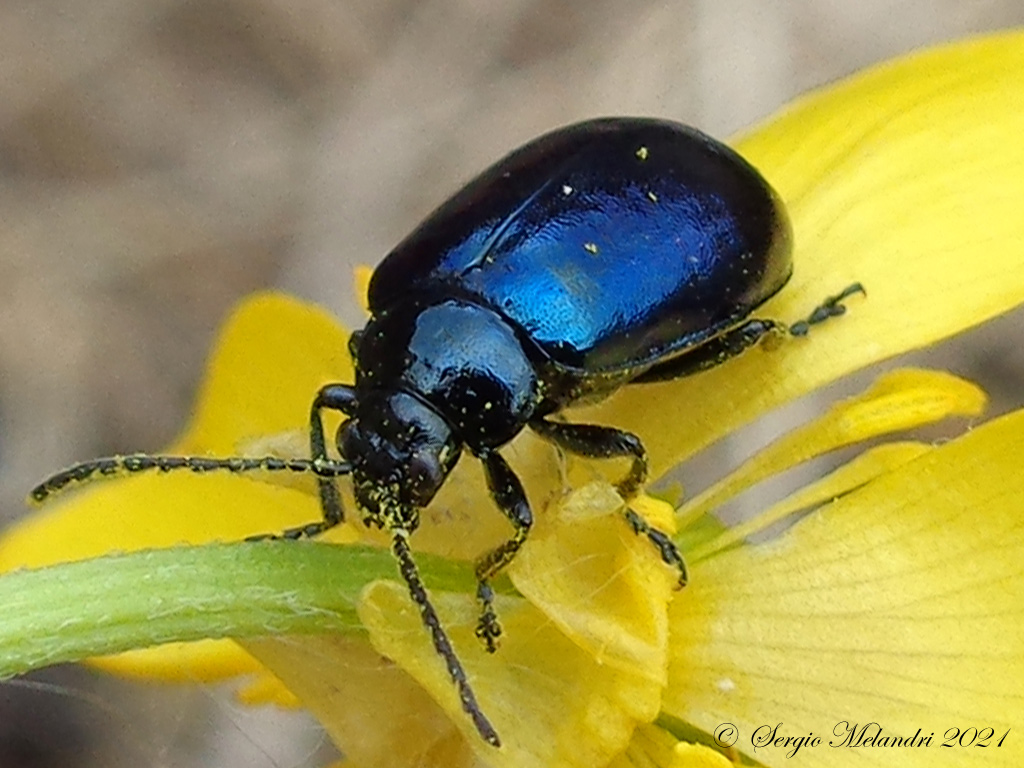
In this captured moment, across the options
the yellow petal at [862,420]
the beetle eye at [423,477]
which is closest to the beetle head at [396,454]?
the beetle eye at [423,477]

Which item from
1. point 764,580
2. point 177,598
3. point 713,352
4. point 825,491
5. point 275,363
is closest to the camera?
point 177,598

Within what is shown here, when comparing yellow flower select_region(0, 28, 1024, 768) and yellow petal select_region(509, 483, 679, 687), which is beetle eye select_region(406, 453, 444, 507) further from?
yellow petal select_region(509, 483, 679, 687)

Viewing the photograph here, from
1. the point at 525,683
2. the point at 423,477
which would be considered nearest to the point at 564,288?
the point at 423,477

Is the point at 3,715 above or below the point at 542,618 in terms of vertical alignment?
below

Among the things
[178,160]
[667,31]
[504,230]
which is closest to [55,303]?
[178,160]

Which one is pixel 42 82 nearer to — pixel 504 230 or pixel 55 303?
pixel 55 303

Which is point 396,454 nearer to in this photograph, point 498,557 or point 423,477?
point 423,477
